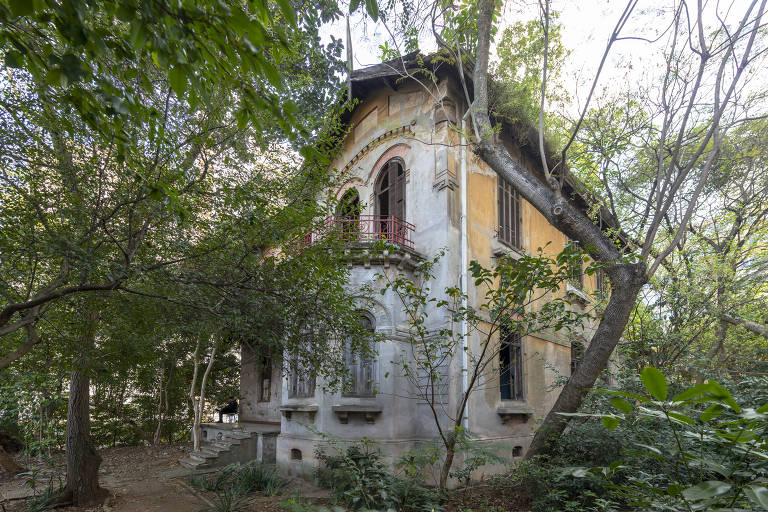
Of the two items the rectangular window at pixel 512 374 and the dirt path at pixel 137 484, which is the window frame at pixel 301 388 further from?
the rectangular window at pixel 512 374

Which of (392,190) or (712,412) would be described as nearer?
(712,412)

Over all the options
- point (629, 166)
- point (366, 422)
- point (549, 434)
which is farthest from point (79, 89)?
point (629, 166)

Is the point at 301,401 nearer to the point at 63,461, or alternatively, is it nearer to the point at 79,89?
the point at 63,461

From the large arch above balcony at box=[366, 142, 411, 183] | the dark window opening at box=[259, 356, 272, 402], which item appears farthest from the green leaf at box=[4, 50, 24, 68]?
the dark window opening at box=[259, 356, 272, 402]

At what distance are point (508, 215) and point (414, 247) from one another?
3.53 meters

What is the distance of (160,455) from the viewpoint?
13.8 meters

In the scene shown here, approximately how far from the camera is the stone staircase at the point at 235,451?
11.4 m

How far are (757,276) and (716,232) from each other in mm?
1945

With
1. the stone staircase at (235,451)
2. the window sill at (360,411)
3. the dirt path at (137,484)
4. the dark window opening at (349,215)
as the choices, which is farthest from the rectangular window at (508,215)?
the dirt path at (137,484)

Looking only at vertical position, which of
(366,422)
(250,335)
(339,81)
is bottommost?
(366,422)

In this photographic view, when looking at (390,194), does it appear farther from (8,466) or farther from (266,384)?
(8,466)

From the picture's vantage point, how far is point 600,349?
6.40 metres

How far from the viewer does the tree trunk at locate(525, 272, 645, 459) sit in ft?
20.4

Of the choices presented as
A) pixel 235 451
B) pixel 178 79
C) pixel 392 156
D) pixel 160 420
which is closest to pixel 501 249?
pixel 392 156
